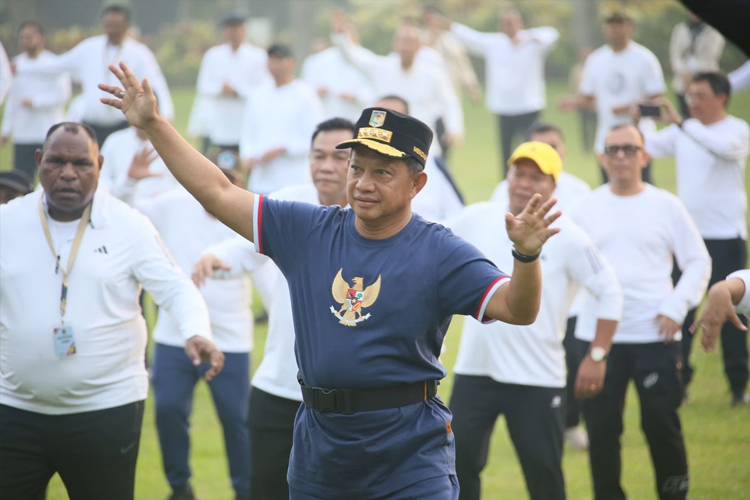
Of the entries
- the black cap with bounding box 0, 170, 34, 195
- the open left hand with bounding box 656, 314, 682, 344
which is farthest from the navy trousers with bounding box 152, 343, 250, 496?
the open left hand with bounding box 656, 314, 682, 344

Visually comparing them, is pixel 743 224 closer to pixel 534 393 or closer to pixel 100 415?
pixel 534 393

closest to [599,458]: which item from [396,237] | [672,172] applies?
[396,237]

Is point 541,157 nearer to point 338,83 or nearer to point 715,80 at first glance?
point 715,80

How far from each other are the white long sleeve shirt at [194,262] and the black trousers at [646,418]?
2.77 m

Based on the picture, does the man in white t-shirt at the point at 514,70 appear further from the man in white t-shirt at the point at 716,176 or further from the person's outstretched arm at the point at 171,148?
the person's outstretched arm at the point at 171,148

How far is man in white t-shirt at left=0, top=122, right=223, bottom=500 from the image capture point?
17.9 ft

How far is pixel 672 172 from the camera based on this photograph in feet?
77.4

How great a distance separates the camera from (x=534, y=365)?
22.0 feet

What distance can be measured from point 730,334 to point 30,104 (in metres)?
10.3

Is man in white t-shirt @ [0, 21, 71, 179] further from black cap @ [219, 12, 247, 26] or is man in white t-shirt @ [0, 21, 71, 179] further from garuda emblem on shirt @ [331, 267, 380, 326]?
garuda emblem on shirt @ [331, 267, 380, 326]

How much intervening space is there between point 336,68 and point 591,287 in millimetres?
12241

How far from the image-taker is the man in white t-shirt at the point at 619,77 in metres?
13.8

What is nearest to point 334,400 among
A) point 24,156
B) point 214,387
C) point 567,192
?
point 214,387

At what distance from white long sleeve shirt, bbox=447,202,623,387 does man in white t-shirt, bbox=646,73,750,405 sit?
310cm
